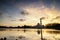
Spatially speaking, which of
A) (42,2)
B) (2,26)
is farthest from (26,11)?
(2,26)

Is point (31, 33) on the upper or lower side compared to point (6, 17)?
lower

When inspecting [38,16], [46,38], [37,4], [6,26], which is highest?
[37,4]

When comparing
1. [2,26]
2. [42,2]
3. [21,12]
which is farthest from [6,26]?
[42,2]

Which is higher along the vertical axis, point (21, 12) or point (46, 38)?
point (21, 12)

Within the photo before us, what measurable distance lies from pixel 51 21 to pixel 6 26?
2.51 feet

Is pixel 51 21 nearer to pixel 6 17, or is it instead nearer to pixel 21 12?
pixel 21 12

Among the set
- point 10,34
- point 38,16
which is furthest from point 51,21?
point 10,34

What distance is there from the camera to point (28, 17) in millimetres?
2699

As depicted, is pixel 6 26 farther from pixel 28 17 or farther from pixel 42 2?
pixel 42 2

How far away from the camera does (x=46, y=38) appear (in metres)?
2.64

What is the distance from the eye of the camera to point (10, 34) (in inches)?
104

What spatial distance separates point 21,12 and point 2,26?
1.31 feet

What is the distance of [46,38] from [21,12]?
61 cm

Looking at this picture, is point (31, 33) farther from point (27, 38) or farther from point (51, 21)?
point (51, 21)
